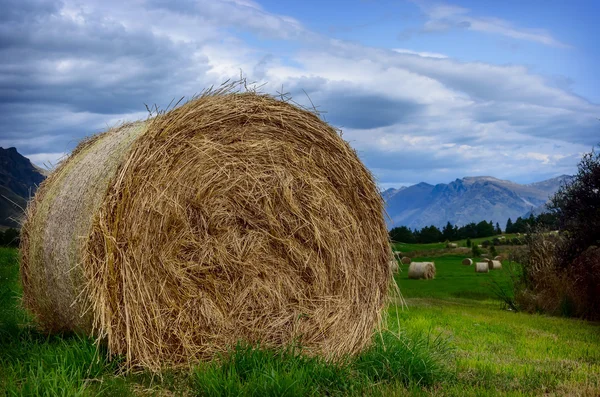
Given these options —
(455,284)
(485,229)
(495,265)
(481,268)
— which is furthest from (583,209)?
(485,229)

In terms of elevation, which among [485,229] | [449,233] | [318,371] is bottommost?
[318,371]

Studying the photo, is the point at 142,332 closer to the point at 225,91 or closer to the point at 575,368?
the point at 225,91

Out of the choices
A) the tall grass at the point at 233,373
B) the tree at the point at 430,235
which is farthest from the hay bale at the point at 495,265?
the tall grass at the point at 233,373

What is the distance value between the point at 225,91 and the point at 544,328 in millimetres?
7490

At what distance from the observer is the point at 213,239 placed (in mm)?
5992

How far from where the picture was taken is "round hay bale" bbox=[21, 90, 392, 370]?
18.2 ft

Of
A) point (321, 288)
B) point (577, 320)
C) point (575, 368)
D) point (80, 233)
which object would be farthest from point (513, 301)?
point (80, 233)

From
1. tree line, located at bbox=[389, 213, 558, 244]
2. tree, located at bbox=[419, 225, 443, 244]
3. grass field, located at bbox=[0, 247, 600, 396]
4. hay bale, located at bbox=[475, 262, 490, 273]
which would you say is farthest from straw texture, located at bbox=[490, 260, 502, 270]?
grass field, located at bbox=[0, 247, 600, 396]

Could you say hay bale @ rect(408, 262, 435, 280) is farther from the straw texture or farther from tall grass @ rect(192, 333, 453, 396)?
tall grass @ rect(192, 333, 453, 396)

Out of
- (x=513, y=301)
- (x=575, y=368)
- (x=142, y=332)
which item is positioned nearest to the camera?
(x=142, y=332)

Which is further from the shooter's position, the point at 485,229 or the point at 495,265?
the point at 485,229

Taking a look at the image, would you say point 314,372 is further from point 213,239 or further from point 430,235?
point 430,235

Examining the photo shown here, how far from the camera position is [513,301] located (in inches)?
618

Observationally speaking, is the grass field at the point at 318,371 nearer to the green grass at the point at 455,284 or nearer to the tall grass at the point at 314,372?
the tall grass at the point at 314,372
